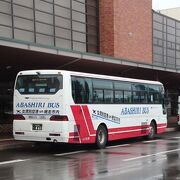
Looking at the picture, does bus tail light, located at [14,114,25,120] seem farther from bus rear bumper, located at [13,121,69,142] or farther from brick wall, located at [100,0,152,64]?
brick wall, located at [100,0,152,64]

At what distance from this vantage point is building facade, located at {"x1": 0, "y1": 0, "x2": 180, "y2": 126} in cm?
2227

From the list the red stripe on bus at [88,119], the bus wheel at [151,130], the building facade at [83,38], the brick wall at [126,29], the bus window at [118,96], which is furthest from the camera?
the brick wall at [126,29]

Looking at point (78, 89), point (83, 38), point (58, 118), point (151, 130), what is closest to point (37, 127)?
point (58, 118)

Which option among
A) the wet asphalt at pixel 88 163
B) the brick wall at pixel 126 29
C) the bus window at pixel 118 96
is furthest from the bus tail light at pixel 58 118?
the brick wall at pixel 126 29

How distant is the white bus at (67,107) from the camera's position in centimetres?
1670

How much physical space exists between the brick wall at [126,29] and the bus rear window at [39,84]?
56.9ft

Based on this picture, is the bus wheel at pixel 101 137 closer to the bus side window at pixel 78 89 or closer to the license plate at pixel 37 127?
the bus side window at pixel 78 89

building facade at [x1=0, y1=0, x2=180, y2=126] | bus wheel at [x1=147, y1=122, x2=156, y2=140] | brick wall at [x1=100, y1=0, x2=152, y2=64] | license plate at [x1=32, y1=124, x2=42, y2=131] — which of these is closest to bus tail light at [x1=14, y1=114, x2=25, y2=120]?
license plate at [x1=32, y1=124, x2=42, y2=131]

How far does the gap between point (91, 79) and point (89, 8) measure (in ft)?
53.4

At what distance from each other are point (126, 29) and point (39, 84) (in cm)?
1985

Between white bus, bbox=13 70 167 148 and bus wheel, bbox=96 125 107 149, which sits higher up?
white bus, bbox=13 70 167 148

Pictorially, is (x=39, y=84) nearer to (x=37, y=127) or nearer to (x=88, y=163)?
(x=37, y=127)

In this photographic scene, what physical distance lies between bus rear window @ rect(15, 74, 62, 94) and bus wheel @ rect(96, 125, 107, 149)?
2.97 metres

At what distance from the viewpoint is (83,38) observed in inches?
1304
